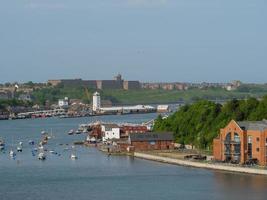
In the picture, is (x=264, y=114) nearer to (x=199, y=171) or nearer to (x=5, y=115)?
(x=199, y=171)

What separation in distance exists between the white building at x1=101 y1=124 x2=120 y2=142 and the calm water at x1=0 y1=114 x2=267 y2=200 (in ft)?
27.5

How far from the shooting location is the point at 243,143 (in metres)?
24.4

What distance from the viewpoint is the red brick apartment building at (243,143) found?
941 inches

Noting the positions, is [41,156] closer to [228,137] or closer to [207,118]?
[207,118]

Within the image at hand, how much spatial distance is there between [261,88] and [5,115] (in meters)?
53.1

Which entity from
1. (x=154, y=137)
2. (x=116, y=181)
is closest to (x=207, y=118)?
(x=154, y=137)

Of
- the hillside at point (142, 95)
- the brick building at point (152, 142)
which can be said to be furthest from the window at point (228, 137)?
the hillside at point (142, 95)

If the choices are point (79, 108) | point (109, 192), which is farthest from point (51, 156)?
point (79, 108)

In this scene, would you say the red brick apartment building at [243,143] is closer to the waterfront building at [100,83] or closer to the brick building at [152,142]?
the brick building at [152,142]

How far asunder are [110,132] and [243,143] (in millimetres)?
13758

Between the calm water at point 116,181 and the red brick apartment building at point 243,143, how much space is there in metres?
1.21

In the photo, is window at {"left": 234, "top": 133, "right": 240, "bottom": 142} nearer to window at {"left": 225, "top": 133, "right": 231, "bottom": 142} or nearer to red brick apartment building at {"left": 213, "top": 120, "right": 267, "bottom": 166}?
red brick apartment building at {"left": 213, "top": 120, "right": 267, "bottom": 166}

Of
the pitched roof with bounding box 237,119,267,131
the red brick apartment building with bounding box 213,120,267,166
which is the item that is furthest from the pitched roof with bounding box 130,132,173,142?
the pitched roof with bounding box 237,119,267,131

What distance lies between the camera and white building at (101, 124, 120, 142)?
3706 cm
